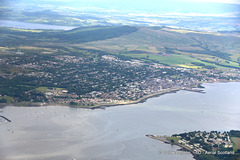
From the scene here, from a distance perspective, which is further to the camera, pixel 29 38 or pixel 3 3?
pixel 3 3

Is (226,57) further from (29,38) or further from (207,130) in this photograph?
(207,130)

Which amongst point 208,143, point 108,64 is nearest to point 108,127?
point 208,143

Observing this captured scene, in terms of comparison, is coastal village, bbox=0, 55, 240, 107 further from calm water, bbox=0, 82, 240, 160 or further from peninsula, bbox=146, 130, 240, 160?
peninsula, bbox=146, 130, 240, 160

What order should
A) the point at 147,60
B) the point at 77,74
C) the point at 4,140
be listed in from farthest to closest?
the point at 147,60
the point at 77,74
the point at 4,140

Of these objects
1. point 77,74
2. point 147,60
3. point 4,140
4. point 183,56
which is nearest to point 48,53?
point 77,74

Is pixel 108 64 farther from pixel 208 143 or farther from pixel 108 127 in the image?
pixel 208 143

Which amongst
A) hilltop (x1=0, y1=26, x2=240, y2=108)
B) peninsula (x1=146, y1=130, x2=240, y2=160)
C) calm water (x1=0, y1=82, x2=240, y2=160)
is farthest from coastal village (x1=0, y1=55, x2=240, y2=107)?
peninsula (x1=146, y1=130, x2=240, y2=160)
